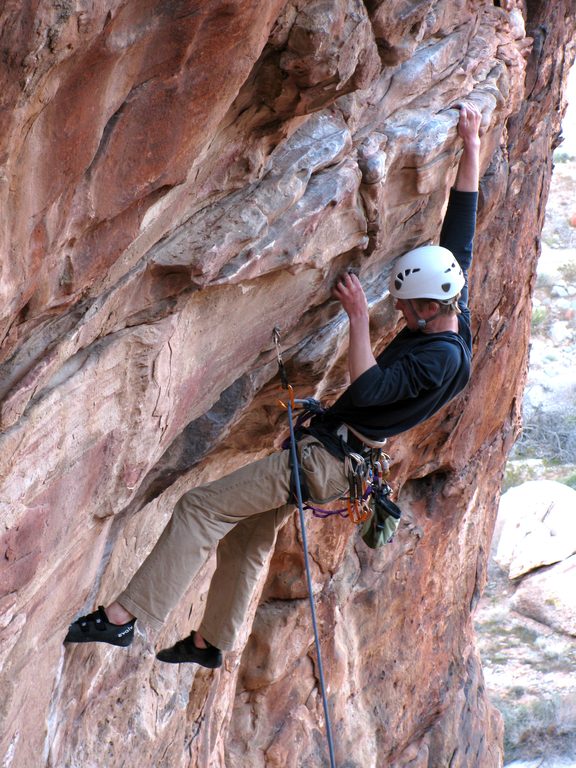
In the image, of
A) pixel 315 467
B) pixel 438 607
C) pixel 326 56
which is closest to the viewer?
pixel 326 56

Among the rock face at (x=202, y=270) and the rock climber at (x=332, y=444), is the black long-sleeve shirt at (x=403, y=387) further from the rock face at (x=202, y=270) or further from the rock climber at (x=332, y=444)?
the rock face at (x=202, y=270)

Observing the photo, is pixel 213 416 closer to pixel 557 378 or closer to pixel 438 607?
pixel 438 607

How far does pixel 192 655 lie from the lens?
5.08 meters

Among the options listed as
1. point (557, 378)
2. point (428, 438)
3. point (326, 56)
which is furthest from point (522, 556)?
point (326, 56)

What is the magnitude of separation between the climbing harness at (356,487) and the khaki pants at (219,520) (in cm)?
6

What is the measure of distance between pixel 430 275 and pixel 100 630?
232 centimetres

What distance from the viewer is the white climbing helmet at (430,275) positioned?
4613 millimetres

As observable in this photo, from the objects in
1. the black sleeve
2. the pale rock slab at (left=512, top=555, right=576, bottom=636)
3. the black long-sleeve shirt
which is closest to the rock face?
the black sleeve

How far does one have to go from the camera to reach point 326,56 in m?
3.80

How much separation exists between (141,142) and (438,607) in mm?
7656

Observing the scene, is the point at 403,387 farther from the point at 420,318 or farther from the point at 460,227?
the point at 460,227

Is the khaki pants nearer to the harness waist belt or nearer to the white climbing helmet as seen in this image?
the harness waist belt

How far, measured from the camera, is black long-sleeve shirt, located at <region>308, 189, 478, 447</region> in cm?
439

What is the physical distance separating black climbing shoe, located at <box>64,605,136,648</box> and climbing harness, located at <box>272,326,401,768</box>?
89 cm
